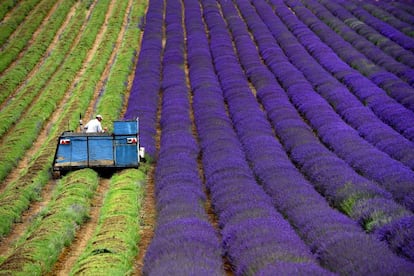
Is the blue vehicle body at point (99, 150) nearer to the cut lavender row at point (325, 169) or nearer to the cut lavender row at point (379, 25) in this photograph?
the cut lavender row at point (325, 169)

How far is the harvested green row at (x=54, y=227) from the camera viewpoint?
9315 millimetres

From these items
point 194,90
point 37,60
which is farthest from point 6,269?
point 37,60

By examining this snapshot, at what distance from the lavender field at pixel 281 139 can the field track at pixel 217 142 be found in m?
0.06

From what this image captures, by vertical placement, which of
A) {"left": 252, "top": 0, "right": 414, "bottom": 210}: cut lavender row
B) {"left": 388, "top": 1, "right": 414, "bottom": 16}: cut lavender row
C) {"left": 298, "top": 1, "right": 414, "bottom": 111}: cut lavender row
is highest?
{"left": 388, "top": 1, "right": 414, "bottom": 16}: cut lavender row

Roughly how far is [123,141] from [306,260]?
8.01 m

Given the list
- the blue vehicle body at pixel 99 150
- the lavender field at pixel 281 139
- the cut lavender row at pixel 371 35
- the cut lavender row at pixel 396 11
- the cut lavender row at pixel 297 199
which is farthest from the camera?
the cut lavender row at pixel 396 11

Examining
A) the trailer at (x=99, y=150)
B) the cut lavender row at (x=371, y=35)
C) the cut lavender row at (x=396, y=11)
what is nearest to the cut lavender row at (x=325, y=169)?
the trailer at (x=99, y=150)

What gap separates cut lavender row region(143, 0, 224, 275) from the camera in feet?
26.1

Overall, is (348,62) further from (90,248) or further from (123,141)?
(90,248)

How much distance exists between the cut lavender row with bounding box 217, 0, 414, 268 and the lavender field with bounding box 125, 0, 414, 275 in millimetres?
33

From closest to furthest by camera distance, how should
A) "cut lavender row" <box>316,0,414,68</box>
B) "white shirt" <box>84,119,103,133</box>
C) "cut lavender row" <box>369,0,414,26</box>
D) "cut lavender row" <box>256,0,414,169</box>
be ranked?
"white shirt" <box>84,119,103,133</box> < "cut lavender row" <box>256,0,414,169</box> < "cut lavender row" <box>316,0,414,68</box> < "cut lavender row" <box>369,0,414,26</box>

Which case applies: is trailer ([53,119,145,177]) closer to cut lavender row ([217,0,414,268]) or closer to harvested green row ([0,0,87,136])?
cut lavender row ([217,0,414,268])

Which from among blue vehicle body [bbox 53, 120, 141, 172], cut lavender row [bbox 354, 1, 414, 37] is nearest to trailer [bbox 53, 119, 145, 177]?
blue vehicle body [bbox 53, 120, 141, 172]

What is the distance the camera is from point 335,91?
69.8ft
